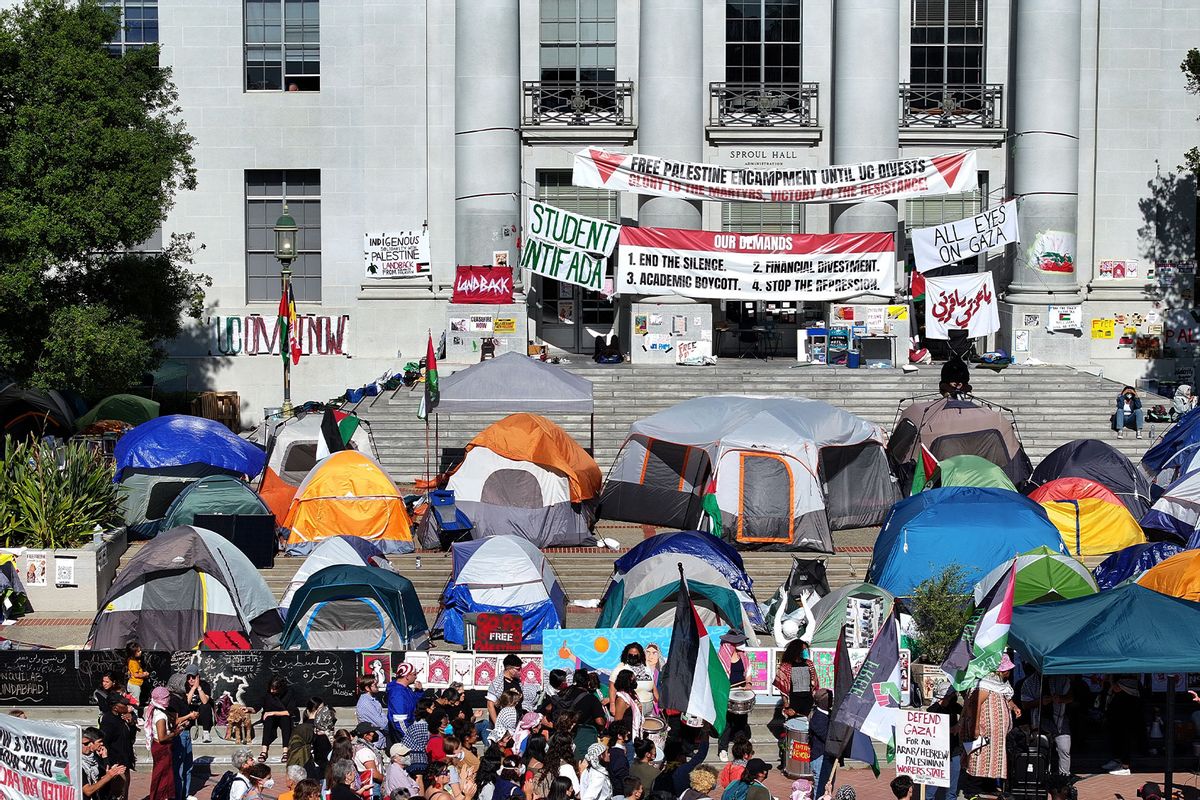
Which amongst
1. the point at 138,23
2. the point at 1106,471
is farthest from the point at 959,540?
the point at 138,23

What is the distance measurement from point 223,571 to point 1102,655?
11.0m

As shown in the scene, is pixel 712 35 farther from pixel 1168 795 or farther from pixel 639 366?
pixel 1168 795

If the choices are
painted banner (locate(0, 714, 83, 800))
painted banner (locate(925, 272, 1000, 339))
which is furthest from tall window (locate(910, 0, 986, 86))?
painted banner (locate(0, 714, 83, 800))

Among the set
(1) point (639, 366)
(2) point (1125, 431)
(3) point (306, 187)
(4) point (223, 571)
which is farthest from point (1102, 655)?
(3) point (306, 187)

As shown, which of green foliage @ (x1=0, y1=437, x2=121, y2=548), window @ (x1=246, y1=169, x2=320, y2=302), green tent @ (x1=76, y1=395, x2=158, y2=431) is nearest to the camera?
green foliage @ (x1=0, y1=437, x2=121, y2=548)

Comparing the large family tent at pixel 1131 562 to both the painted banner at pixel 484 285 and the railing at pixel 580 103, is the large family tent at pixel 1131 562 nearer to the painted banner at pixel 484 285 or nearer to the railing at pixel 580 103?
the painted banner at pixel 484 285

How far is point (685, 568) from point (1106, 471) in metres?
9.87

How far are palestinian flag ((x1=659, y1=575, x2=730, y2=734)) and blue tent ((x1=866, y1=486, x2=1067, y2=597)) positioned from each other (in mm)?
6234

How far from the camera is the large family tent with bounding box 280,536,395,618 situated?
73.8ft

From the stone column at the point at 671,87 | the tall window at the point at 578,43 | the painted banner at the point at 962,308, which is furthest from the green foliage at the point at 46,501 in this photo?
the painted banner at the point at 962,308

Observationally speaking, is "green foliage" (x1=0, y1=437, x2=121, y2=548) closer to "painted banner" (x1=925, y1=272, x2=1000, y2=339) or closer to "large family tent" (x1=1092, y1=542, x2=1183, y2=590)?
"large family tent" (x1=1092, y1=542, x2=1183, y2=590)

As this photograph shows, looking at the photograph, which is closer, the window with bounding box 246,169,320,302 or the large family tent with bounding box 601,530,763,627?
the large family tent with bounding box 601,530,763,627

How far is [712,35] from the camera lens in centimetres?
4047

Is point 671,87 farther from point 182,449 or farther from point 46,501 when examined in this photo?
point 46,501
